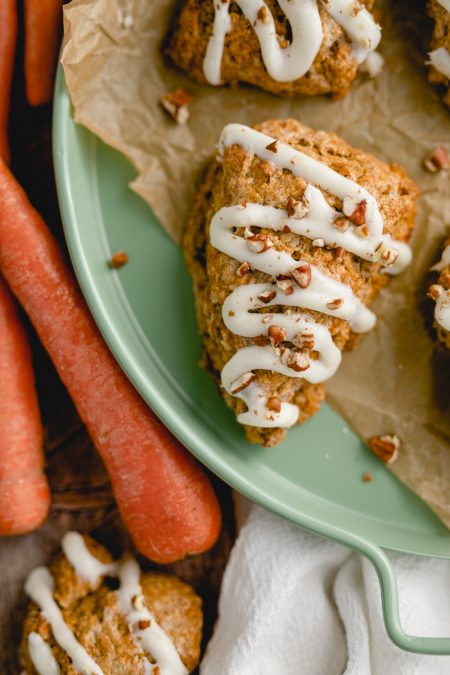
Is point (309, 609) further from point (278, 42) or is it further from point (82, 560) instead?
point (278, 42)

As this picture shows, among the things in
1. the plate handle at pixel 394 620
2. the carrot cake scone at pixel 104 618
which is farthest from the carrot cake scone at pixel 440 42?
the carrot cake scone at pixel 104 618

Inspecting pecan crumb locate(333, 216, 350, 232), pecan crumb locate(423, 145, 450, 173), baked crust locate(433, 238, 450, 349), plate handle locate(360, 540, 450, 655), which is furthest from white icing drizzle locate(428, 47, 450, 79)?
plate handle locate(360, 540, 450, 655)

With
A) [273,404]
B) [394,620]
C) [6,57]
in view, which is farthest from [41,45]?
[394,620]

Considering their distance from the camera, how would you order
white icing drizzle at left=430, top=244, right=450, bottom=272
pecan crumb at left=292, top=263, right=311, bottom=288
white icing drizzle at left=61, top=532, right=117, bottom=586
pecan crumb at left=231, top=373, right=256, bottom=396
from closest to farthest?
pecan crumb at left=292, top=263, right=311, bottom=288
pecan crumb at left=231, top=373, right=256, bottom=396
white icing drizzle at left=430, top=244, right=450, bottom=272
white icing drizzle at left=61, top=532, right=117, bottom=586

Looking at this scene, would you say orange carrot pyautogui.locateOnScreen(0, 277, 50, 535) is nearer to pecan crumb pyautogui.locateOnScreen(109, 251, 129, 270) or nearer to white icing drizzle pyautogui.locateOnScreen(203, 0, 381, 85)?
pecan crumb pyautogui.locateOnScreen(109, 251, 129, 270)

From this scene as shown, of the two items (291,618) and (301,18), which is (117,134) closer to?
(301,18)

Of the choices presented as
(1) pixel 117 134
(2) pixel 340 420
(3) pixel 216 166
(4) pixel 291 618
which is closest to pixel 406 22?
(3) pixel 216 166
